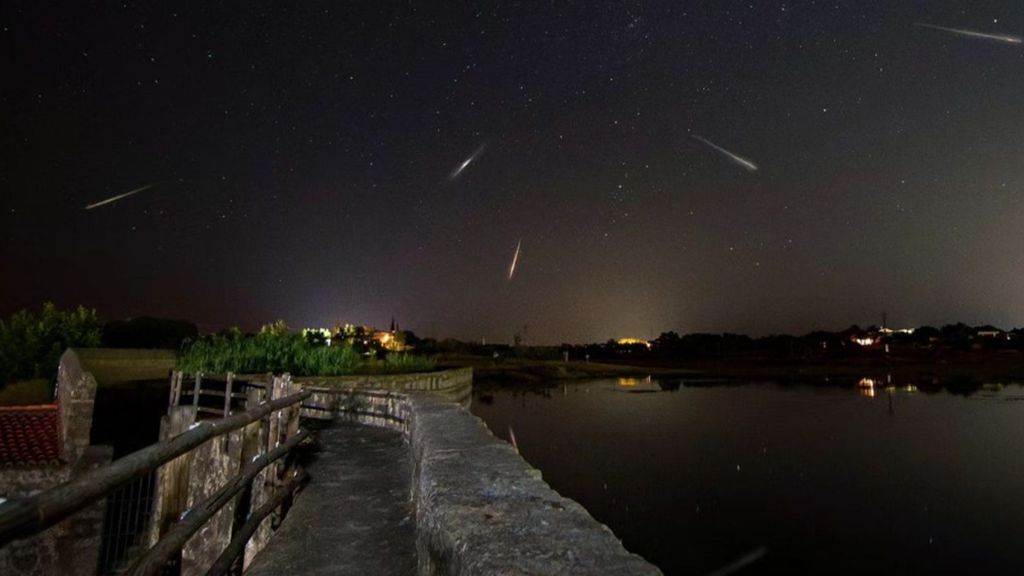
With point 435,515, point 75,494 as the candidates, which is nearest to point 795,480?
point 435,515

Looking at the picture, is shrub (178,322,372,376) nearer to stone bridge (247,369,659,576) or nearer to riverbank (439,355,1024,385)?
stone bridge (247,369,659,576)

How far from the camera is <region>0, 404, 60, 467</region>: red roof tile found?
8594 mm

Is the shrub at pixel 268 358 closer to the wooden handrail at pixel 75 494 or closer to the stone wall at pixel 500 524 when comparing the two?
the stone wall at pixel 500 524

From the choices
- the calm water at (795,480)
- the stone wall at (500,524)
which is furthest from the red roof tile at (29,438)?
the calm water at (795,480)

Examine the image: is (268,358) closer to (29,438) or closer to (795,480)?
(29,438)

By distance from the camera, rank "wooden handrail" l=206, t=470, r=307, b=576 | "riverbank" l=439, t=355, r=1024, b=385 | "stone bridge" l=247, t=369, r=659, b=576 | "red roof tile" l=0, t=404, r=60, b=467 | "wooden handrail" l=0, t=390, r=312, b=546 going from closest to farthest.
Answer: "wooden handrail" l=0, t=390, r=312, b=546 → "stone bridge" l=247, t=369, r=659, b=576 → "wooden handrail" l=206, t=470, r=307, b=576 → "red roof tile" l=0, t=404, r=60, b=467 → "riverbank" l=439, t=355, r=1024, b=385

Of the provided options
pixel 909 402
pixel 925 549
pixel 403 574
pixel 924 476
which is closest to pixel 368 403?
pixel 403 574

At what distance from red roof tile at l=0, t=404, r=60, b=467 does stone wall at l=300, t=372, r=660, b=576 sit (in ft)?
27.7

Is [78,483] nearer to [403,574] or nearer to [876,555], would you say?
[403,574]

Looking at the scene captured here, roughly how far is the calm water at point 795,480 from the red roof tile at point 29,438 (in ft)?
35.9

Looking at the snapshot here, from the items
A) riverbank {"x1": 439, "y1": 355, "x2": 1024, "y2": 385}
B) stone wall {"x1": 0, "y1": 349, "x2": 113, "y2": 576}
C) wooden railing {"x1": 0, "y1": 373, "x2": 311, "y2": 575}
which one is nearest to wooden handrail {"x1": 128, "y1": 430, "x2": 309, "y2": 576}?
wooden railing {"x1": 0, "y1": 373, "x2": 311, "y2": 575}

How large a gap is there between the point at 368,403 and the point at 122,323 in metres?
18.7

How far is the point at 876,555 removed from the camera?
12.2 metres

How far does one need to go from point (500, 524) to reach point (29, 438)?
1057 cm
